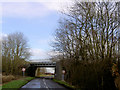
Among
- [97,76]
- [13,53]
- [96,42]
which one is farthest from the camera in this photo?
[13,53]

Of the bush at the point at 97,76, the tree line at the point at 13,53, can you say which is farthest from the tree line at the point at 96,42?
the tree line at the point at 13,53

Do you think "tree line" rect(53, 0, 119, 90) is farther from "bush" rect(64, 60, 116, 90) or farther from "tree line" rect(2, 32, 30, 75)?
"tree line" rect(2, 32, 30, 75)

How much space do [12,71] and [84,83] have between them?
25.7 m

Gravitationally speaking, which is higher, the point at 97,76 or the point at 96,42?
the point at 96,42

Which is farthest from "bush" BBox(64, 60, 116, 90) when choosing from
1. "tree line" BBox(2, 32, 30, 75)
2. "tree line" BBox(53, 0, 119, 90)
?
"tree line" BBox(2, 32, 30, 75)

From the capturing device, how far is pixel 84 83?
15586 millimetres

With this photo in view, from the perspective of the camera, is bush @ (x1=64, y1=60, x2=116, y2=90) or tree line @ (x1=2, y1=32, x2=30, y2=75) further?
tree line @ (x1=2, y1=32, x2=30, y2=75)

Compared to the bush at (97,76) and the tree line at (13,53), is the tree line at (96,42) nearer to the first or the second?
the bush at (97,76)

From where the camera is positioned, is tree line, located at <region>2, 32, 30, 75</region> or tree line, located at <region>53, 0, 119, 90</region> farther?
tree line, located at <region>2, 32, 30, 75</region>

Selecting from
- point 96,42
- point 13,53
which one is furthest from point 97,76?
point 13,53

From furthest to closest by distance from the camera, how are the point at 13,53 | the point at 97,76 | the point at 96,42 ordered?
the point at 13,53
the point at 96,42
the point at 97,76

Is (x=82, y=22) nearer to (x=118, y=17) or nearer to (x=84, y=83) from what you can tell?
(x=118, y=17)

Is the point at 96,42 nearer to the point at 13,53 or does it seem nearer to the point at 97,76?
the point at 97,76

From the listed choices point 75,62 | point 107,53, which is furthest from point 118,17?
point 75,62
